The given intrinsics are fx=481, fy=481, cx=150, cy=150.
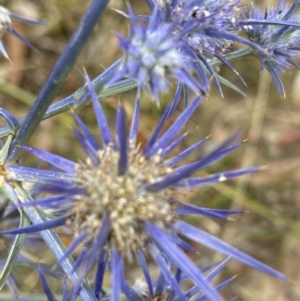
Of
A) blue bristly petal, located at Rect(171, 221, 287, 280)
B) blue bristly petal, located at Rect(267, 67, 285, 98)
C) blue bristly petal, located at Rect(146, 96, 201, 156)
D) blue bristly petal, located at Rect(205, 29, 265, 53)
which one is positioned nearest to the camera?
blue bristly petal, located at Rect(171, 221, 287, 280)

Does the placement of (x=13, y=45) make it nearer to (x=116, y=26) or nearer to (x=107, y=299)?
(x=116, y=26)

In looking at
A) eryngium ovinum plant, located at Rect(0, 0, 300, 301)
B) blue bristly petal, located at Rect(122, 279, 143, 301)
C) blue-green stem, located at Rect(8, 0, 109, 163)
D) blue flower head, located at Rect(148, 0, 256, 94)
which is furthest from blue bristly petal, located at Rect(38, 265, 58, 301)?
blue flower head, located at Rect(148, 0, 256, 94)

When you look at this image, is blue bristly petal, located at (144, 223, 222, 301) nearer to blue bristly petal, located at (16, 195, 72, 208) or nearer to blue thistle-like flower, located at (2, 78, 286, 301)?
blue thistle-like flower, located at (2, 78, 286, 301)

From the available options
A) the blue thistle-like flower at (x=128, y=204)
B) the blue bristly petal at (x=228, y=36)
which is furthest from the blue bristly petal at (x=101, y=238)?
the blue bristly petal at (x=228, y=36)

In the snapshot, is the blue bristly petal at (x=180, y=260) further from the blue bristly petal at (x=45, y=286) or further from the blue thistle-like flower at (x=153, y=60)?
the blue bristly petal at (x=45, y=286)

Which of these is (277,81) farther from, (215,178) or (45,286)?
(45,286)

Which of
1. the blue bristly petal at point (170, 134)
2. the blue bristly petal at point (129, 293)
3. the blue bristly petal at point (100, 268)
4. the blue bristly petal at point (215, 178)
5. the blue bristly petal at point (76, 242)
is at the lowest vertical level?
the blue bristly petal at point (129, 293)

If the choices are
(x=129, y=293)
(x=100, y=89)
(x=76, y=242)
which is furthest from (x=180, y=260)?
(x=100, y=89)
